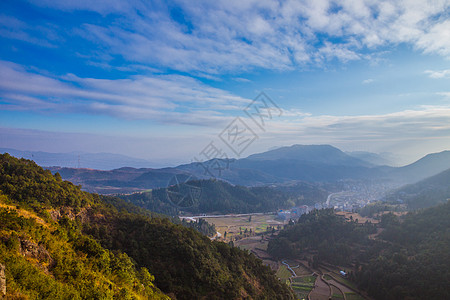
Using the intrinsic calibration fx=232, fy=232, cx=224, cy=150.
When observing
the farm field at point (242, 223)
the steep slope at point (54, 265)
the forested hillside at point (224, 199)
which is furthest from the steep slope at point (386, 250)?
the forested hillside at point (224, 199)

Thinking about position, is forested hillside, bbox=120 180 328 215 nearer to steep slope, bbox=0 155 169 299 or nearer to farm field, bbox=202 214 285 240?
farm field, bbox=202 214 285 240

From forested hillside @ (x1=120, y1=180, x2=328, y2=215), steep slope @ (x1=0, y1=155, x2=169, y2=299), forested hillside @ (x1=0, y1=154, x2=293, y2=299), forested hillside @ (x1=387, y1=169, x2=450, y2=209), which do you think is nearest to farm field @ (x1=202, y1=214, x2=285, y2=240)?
forested hillside @ (x1=120, y1=180, x2=328, y2=215)

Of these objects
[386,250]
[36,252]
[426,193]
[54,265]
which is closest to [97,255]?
[54,265]

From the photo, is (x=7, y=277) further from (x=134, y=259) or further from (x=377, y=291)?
(x=377, y=291)

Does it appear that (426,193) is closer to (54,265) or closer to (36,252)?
(54,265)

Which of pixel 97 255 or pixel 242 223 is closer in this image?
pixel 97 255


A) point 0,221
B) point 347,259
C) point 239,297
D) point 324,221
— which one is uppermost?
point 0,221

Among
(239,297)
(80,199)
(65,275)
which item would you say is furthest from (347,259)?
(65,275)

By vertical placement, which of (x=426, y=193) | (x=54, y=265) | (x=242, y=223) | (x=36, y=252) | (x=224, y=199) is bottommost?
(x=242, y=223)
